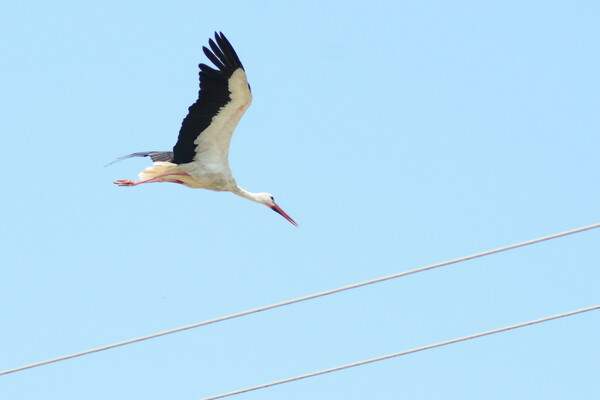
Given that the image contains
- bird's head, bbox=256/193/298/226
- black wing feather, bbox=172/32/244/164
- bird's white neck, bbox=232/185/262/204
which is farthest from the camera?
bird's head, bbox=256/193/298/226

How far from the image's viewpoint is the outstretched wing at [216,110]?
12.5 metres

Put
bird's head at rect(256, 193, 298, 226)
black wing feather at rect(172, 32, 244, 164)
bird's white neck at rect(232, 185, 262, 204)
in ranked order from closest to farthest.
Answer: black wing feather at rect(172, 32, 244, 164)
bird's white neck at rect(232, 185, 262, 204)
bird's head at rect(256, 193, 298, 226)

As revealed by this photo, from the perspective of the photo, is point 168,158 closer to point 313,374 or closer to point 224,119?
point 224,119

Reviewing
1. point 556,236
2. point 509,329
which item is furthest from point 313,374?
point 556,236

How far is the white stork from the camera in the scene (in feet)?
41.4

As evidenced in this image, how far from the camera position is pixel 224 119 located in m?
13.2

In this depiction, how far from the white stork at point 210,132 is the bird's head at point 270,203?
615 millimetres

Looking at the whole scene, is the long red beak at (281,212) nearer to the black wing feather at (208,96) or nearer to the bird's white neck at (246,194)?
the bird's white neck at (246,194)

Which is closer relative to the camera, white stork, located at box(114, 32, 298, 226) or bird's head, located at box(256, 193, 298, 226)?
white stork, located at box(114, 32, 298, 226)

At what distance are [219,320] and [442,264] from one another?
62.0 inches

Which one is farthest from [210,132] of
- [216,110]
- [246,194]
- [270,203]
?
[270,203]

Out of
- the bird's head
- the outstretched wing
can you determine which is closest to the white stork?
the outstretched wing

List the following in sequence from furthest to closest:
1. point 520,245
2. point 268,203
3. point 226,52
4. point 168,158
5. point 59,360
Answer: point 268,203 → point 168,158 → point 226,52 → point 59,360 → point 520,245

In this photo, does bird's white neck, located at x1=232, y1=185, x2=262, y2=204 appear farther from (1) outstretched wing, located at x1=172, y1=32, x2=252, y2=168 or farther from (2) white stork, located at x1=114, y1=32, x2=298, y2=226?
(1) outstretched wing, located at x1=172, y1=32, x2=252, y2=168
